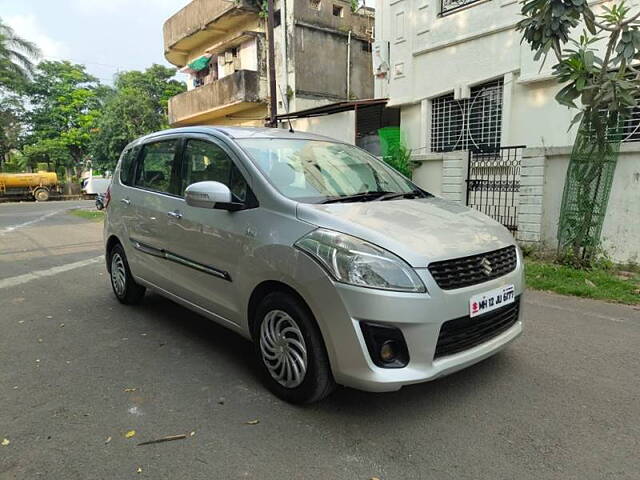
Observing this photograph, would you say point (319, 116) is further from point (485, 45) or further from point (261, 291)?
Result: point (261, 291)

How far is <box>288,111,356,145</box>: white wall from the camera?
12359 mm

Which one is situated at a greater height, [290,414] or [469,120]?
[469,120]

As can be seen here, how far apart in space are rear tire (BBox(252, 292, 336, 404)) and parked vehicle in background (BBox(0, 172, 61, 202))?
102 ft

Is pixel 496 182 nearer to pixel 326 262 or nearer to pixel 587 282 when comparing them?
pixel 587 282

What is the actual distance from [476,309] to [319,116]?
11317 mm

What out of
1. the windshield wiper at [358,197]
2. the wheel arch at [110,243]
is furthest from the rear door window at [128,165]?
the windshield wiper at [358,197]

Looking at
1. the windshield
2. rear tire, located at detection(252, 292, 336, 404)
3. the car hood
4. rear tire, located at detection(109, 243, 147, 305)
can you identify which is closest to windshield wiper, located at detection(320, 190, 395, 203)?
the windshield

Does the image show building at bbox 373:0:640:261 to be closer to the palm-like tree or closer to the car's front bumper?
the car's front bumper

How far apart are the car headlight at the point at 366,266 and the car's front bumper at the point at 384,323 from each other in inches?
1.6

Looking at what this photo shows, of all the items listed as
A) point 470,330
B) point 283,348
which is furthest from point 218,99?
point 470,330

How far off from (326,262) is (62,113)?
41.1 m

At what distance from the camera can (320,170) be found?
3561mm

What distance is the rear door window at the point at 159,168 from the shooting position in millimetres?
4117

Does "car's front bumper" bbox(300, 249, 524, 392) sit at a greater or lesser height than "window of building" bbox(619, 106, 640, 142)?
lesser
